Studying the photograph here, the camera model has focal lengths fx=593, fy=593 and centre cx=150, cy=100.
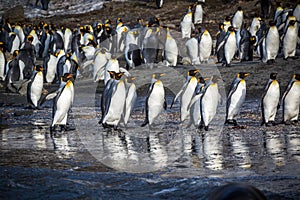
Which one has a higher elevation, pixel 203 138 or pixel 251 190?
pixel 251 190

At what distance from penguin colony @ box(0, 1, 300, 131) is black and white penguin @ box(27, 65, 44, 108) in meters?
0.02

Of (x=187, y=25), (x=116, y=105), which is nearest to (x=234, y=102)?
(x=116, y=105)

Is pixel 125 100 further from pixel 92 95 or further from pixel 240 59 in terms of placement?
pixel 240 59

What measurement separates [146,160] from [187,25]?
15104mm

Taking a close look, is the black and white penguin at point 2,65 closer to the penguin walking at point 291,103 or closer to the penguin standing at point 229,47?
the penguin standing at point 229,47

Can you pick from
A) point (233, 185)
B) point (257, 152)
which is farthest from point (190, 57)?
point (233, 185)

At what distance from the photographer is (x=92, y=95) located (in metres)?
15.0

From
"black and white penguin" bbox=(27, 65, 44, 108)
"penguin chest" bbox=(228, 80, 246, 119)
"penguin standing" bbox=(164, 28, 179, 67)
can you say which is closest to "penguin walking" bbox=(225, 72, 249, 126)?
"penguin chest" bbox=(228, 80, 246, 119)

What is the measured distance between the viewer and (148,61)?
17719 mm

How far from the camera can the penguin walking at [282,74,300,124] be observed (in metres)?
10.1

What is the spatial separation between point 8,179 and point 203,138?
345cm

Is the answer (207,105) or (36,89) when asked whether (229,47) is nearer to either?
(36,89)

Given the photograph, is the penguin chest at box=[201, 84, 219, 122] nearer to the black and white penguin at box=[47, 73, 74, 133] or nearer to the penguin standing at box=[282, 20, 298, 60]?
the black and white penguin at box=[47, 73, 74, 133]

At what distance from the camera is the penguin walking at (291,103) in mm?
10109
